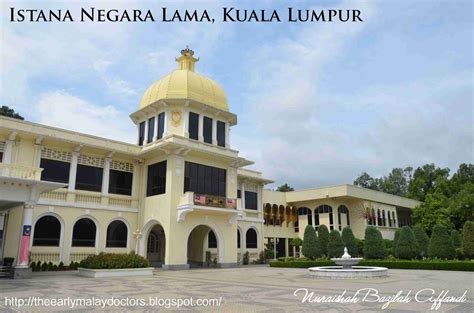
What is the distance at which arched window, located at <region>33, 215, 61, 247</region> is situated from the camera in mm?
20703

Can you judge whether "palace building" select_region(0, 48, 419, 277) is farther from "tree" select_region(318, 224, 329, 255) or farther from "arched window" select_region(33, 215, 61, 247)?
"tree" select_region(318, 224, 329, 255)

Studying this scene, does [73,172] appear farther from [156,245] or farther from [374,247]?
[374,247]

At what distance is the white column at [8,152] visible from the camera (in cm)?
2017

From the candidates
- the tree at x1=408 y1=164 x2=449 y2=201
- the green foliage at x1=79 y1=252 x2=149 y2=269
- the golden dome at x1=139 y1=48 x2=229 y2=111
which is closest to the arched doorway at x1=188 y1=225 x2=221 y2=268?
the green foliage at x1=79 y1=252 x2=149 y2=269

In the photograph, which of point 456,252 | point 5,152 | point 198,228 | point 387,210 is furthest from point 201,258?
point 387,210

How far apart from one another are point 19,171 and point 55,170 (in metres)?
4.68

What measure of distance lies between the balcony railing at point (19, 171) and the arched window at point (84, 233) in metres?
5.53

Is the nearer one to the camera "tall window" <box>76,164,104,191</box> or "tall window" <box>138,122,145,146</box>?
"tall window" <box>76,164,104,191</box>

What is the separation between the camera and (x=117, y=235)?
23891 millimetres

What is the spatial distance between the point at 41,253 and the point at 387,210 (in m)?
33.0

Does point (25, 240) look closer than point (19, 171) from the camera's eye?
Yes

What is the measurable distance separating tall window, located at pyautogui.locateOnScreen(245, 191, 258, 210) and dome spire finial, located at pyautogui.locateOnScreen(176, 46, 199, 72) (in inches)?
453

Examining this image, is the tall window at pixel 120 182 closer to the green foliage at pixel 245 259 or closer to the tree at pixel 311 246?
the green foliage at pixel 245 259

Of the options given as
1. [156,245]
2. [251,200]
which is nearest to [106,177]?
[156,245]
